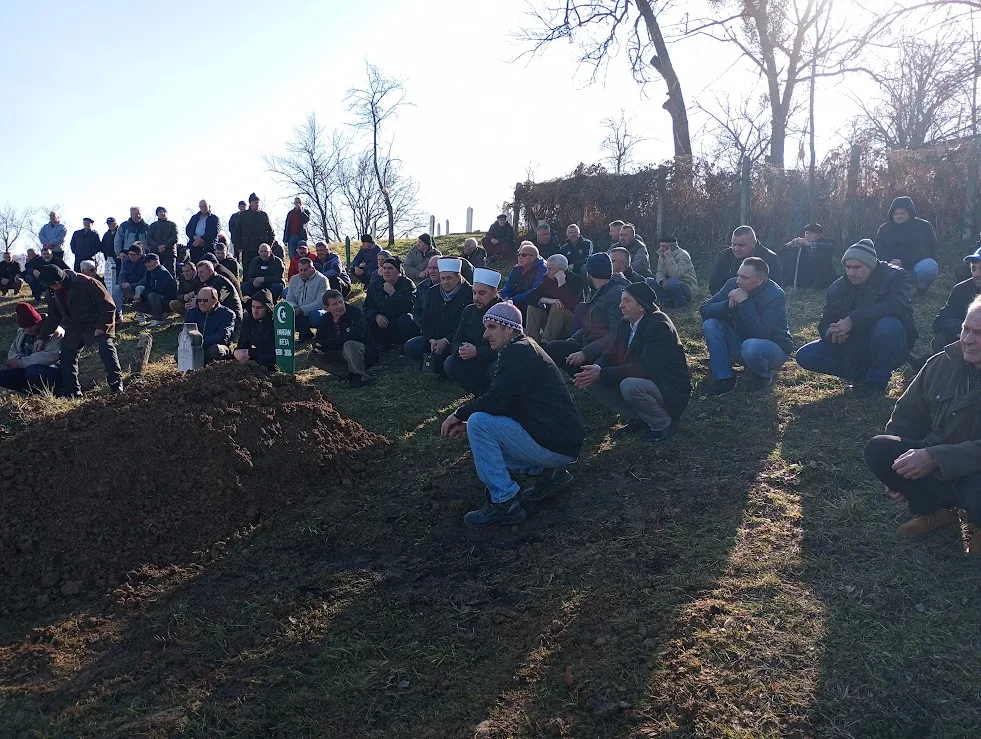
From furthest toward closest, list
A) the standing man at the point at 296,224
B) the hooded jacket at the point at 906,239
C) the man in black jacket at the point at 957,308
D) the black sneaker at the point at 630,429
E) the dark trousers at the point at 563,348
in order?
the standing man at the point at 296,224, the hooded jacket at the point at 906,239, the dark trousers at the point at 563,348, the man in black jacket at the point at 957,308, the black sneaker at the point at 630,429

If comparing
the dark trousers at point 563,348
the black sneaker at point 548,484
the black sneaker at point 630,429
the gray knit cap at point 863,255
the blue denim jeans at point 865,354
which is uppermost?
the gray knit cap at point 863,255

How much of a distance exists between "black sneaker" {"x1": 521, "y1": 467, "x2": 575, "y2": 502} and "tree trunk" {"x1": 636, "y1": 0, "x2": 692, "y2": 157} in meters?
16.9

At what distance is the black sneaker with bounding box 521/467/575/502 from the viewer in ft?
19.1

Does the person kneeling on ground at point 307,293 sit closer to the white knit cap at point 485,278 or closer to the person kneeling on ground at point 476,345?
the person kneeling on ground at point 476,345

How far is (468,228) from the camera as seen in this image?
37.2m

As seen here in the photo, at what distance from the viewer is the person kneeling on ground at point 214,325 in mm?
10203

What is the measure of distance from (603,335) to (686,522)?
3.13 meters

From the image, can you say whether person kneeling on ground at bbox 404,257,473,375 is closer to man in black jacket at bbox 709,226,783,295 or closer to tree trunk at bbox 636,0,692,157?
man in black jacket at bbox 709,226,783,295

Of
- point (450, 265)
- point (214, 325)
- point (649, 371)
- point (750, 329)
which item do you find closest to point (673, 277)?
point (450, 265)

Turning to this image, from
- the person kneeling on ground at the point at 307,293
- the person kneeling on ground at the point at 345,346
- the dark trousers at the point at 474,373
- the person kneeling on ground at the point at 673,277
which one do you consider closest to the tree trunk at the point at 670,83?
the person kneeling on ground at the point at 673,277

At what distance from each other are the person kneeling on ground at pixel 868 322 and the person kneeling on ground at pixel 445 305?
13.4ft

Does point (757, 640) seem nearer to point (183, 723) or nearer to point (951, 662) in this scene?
point (951, 662)

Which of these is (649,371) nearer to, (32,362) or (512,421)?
(512,421)

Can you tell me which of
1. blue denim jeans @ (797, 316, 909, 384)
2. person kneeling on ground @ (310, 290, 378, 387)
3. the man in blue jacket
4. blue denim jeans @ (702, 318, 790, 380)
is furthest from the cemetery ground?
the man in blue jacket
